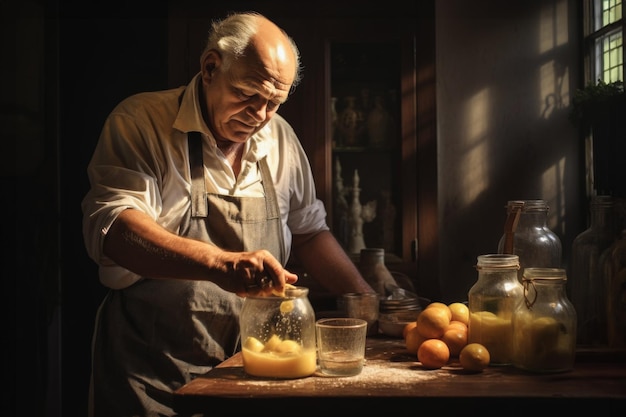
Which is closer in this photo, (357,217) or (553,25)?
(357,217)

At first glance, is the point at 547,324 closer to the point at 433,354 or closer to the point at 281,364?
the point at 433,354

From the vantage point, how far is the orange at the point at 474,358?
141 centimetres

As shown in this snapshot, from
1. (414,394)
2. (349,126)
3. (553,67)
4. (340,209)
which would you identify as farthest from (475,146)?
(414,394)

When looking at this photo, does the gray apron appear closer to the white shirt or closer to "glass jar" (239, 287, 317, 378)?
the white shirt

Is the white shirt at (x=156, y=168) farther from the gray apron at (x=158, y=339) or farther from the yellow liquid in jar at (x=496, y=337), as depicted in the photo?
the yellow liquid in jar at (x=496, y=337)

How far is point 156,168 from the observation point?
6.64ft

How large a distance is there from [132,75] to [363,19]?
128 centimetres

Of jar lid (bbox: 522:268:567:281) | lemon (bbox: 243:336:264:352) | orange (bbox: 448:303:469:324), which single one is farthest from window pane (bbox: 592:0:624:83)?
lemon (bbox: 243:336:264:352)

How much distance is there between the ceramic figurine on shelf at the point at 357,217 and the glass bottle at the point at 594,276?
1.73 meters

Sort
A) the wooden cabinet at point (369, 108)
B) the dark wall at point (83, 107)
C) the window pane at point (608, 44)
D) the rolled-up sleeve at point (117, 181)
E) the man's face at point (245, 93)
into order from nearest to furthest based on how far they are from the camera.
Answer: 1. the rolled-up sleeve at point (117, 181)
2. the man's face at point (245, 93)
3. the window pane at point (608, 44)
4. the wooden cabinet at point (369, 108)
5. the dark wall at point (83, 107)

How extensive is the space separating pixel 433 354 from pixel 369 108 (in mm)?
2076

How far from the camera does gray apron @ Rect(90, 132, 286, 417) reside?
191 centimetres

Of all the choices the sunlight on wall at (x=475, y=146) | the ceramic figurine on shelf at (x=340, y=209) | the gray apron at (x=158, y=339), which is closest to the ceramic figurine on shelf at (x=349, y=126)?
the ceramic figurine on shelf at (x=340, y=209)

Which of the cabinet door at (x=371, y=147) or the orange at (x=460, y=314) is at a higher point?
the cabinet door at (x=371, y=147)
